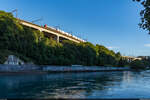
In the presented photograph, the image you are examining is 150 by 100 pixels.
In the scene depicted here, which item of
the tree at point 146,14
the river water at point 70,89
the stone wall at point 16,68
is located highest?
the tree at point 146,14

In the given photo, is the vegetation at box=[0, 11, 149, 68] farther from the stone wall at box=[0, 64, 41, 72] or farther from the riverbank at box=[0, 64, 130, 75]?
the riverbank at box=[0, 64, 130, 75]

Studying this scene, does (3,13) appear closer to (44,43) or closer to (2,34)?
(2,34)

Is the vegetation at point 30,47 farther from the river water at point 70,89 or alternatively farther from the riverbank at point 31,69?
the river water at point 70,89

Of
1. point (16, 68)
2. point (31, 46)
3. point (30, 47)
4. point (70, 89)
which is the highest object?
point (31, 46)

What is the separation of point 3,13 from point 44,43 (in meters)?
17.0

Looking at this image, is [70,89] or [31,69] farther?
[31,69]

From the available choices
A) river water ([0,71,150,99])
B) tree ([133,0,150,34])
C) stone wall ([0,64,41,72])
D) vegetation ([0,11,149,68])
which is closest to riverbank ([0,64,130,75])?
stone wall ([0,64,41,72])

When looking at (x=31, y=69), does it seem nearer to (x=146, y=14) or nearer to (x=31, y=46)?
(x=31, y=46)

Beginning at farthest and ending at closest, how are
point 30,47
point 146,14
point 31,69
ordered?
point 30,47 → point 31,69 → point 146,14

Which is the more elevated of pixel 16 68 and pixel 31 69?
pixel 16 68

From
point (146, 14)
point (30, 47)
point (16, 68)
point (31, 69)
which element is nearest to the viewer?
point (146, 14)

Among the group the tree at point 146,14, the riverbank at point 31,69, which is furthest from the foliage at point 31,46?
the tree at point 146,14

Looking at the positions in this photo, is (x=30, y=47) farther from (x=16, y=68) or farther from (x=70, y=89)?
(x=70, y=89)

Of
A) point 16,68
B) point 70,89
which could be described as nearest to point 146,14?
point 70,89
